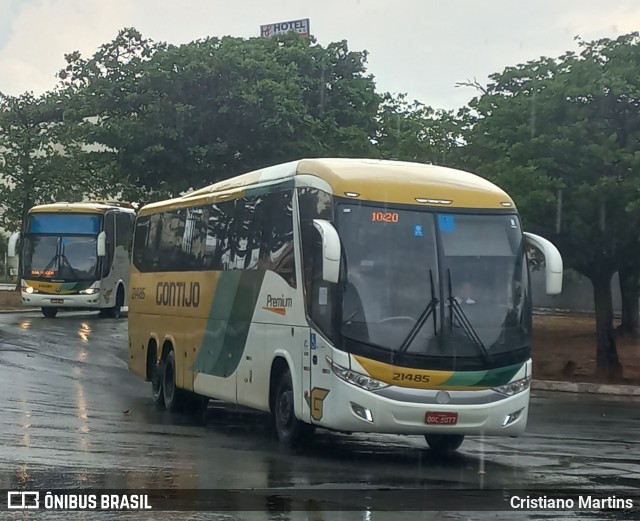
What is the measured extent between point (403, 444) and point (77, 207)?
23.1 metres

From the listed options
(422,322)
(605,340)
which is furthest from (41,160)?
(422,322)

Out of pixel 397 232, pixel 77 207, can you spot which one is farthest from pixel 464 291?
pixel 77 207

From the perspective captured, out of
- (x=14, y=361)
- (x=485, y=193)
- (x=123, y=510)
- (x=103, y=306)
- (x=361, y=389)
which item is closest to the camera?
(x=123, y=510)

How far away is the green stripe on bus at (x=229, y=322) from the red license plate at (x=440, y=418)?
3006mm

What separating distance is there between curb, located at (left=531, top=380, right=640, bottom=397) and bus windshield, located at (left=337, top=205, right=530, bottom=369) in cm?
1028

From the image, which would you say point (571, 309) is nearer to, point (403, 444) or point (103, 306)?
point (103, 306)

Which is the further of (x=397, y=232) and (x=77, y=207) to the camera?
(x=77, y=207)

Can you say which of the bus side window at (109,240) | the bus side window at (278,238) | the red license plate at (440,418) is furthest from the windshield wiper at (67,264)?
the red license plate at (440,418)

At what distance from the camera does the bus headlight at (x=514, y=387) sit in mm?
11266

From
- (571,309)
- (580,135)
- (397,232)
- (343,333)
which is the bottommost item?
(571,309)

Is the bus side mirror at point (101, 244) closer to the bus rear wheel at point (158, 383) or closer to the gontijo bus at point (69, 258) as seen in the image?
the gontijo bus at point (69, 258)

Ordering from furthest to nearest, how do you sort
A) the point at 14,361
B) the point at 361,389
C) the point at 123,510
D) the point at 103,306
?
the point at 103,306, the point at 14,361, the point at 361,389, the point at 123,510

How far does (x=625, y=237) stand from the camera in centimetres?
2222

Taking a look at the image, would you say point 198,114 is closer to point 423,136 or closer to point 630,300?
point 423,136
